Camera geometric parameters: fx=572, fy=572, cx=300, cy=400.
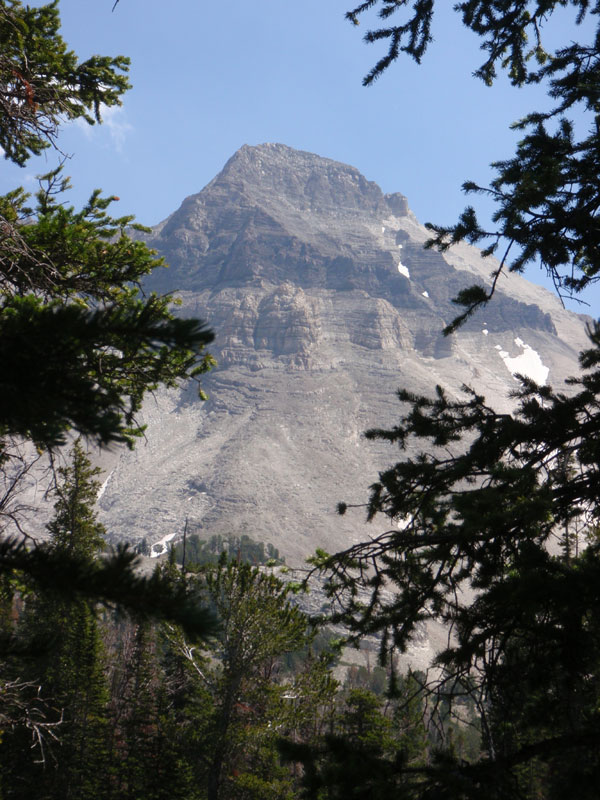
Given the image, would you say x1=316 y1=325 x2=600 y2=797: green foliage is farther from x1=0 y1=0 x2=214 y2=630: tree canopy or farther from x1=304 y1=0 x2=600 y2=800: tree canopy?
x1=0 y1=0 x2=214 y2=630: tree canopy

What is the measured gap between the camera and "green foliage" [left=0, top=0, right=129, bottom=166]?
6863 millimetres

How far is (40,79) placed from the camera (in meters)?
7.58

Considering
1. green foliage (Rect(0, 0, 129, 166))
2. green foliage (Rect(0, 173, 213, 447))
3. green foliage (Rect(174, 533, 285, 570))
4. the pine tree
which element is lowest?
the pine tree

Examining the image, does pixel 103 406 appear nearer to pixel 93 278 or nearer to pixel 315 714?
pixel 93 278

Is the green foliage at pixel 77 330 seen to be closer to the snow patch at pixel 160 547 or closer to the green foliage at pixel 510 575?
the green foliage at pixel 510 575

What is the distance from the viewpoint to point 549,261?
5414 mm

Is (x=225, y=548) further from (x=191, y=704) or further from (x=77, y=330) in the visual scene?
(x=77, y=330)

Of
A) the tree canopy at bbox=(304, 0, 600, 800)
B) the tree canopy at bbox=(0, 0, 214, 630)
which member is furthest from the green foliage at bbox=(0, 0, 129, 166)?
the tree canopy at bbox=(304, 0, 600, 800)

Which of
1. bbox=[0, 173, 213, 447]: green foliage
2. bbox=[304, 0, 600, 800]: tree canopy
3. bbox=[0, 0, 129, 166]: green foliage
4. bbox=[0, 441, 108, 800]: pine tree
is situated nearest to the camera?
bbox=[0, 173, 213, 447]: green foliage

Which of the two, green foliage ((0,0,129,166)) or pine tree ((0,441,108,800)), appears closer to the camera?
green foliage ((0,0,129,166))

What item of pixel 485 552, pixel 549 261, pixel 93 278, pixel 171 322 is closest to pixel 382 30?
pixel 549 261

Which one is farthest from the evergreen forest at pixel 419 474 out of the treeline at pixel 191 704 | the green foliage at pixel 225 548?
the green foliage at pixel 225 548

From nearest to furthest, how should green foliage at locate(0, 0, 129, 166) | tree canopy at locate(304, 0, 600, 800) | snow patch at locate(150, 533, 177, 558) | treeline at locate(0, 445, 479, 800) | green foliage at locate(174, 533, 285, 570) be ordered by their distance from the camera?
1. tree canopy at locate(304, 0, 600, 800)
2. green foliage at locate(0, 0, 129, 166)
3. treeline at locate(0, 445, 479, 800)
4. green foliage at locate(174, 533, 285, 570)
5. snow patch at locate(150, 533, 177, 558)

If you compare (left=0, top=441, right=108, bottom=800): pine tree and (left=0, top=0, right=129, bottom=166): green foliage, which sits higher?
(left=0, top=0, right=129, bottom=166): green foliage
